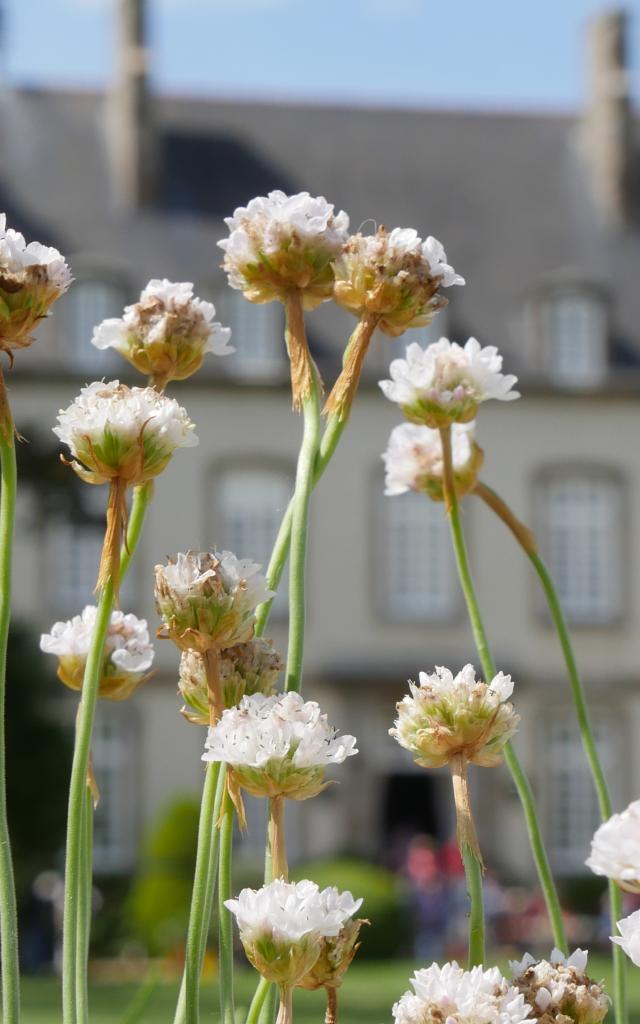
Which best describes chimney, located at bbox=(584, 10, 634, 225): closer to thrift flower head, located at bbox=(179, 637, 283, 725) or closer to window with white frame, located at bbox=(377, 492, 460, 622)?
window with white frame, located at bbox=(377, 492, 460, 622)

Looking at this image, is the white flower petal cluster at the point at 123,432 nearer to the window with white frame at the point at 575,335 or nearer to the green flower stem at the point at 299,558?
the green flower stem at the point at 299,558

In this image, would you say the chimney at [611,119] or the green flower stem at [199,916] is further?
the chimney at [611,119]

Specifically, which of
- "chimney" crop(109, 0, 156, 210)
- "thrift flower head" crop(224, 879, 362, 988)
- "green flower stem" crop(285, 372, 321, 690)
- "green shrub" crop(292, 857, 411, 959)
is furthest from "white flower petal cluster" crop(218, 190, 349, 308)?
"chimney" crop(109, 0, 156, 210)

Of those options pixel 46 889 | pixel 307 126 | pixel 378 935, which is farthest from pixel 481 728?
pixel 307 126

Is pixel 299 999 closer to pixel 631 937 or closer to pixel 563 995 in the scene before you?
pixel 563 995

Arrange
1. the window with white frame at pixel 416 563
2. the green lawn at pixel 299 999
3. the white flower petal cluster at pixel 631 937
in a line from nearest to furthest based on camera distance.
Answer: the white flower petal cluster at pixel 631 937
the green lawn at pixel 299 999
the window with white frame at pixel 416 563

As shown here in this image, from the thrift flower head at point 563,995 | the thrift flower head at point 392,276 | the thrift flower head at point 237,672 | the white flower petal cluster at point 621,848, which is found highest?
the thrift flower head at point 392,276

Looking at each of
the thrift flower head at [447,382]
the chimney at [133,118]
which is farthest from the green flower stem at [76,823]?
the chimney at [133,118]

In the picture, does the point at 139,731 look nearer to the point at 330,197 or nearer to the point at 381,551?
the point at 381,551
